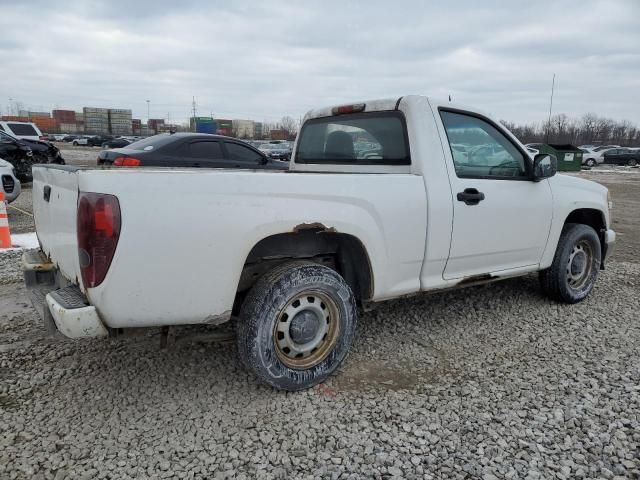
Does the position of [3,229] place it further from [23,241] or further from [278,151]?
[278,151]

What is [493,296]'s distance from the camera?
511 centimetres

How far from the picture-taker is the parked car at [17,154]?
13.0m

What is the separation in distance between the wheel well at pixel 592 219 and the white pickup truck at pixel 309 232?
249 millimetres

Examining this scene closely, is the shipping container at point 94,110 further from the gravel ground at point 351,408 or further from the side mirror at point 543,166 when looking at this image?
the side mirror at point 543,166

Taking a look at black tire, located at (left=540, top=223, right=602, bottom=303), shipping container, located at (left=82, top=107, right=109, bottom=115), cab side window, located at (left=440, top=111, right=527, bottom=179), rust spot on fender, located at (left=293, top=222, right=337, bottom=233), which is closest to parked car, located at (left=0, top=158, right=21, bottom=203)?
rust spot on fender, located at (left=293, top=222, right=337, bottom=233)

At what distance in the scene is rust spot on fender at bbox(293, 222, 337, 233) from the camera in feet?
9.50

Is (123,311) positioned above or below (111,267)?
below

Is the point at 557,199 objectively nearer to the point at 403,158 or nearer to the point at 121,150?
the point at 403,158

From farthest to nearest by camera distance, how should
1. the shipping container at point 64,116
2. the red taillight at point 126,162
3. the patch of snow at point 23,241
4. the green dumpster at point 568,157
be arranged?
1. the shipping container at point 64,116
2. the green dumpster at point 568,157
3. the red taillight at point 126,162
4. the patch of snow at point 23,241

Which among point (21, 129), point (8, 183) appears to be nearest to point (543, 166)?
point (8, 183)

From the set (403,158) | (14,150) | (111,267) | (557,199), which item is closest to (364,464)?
(111,267)

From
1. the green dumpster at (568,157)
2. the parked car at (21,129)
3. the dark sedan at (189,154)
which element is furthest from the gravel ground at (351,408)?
the green dumpster at (568,157)

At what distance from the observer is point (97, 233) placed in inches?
95.1

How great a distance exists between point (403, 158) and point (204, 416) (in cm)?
220
